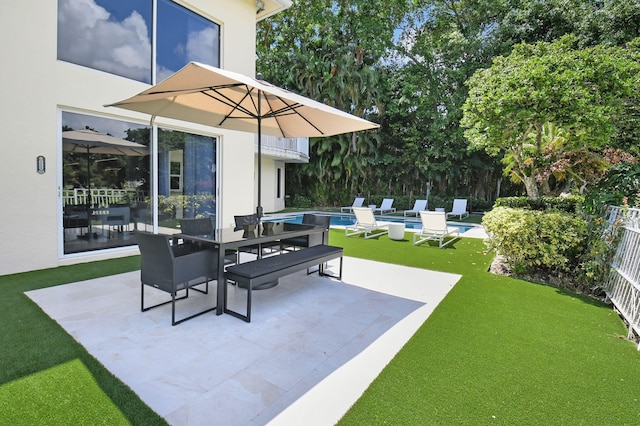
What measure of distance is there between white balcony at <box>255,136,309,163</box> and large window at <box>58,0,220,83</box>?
696 cm

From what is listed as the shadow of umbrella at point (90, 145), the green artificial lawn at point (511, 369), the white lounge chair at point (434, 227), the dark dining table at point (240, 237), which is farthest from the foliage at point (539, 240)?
the shadow of umbrella at point (90, 145)

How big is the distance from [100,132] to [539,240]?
8.04 metres

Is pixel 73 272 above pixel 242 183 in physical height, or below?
below

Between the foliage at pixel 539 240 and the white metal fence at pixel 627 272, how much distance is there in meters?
0.63

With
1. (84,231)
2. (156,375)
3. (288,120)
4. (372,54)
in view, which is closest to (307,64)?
(372,54)

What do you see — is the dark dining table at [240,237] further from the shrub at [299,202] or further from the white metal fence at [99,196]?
the shrub at [299,202]

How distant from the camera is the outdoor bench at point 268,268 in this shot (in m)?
3.70

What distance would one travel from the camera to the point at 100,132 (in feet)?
20.8

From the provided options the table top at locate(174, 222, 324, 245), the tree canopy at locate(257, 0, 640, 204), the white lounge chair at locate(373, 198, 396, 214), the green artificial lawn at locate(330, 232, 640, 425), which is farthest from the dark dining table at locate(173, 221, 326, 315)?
Answer: the tree canopy at locate(257, 0, 640, 204)

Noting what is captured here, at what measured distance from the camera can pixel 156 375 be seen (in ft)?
8.77

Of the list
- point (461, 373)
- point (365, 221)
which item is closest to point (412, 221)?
point (365, 221)

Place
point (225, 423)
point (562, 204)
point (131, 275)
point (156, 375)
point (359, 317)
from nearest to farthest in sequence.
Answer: point (225, 423)
point (156, 375)
point (359, 317)
point (131, 275)
point (562, 204)

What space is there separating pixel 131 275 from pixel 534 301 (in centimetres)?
611

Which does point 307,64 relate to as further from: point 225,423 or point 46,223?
point 225,423
